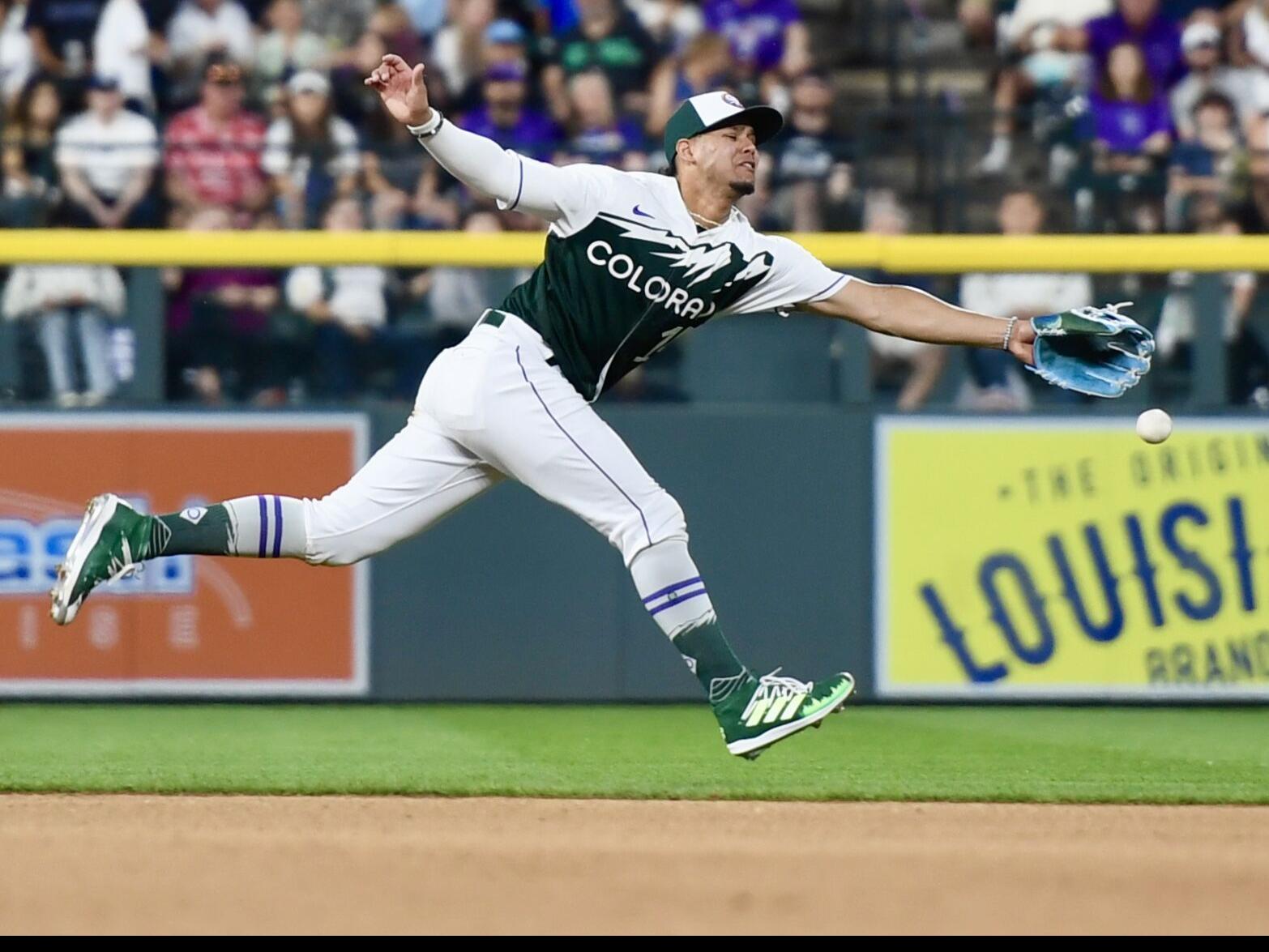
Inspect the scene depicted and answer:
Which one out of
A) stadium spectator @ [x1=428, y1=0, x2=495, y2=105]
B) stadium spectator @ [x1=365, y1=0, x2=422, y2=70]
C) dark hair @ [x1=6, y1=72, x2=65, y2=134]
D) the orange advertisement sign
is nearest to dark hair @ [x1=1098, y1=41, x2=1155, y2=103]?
stadium spectator @ [x1=428, y1=0, x2=495, y2=105]

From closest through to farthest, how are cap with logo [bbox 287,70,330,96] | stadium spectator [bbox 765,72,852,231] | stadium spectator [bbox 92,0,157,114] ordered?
stadium spectator [bbox 765,72,852,231], cap with logo [bbox 287,70,330,96], stadium spectator [bbox 92,0,157,114]

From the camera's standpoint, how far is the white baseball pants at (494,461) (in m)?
6.16

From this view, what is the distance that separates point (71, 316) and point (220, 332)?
66cm

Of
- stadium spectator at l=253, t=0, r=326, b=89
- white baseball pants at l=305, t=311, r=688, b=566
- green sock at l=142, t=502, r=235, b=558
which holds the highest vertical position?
stadium spectator at l=253, t=0, r=326, b=89

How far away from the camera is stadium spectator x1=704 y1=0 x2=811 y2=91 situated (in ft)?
39.1

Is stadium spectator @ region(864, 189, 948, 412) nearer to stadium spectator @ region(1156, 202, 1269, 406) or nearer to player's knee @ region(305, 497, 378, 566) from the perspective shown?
stadium spectator @ region(1156, 202, 1269, 406)

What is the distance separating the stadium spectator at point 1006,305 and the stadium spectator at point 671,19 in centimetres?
329

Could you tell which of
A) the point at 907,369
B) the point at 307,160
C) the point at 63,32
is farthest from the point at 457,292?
the point at 63,32

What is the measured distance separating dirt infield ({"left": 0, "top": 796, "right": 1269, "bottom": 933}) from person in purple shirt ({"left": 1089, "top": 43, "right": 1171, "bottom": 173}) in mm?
5667

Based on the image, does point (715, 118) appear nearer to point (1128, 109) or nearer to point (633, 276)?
point (633, 276)

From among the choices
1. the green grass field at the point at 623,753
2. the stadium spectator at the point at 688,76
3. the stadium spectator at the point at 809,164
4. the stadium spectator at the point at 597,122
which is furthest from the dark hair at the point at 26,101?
the stadium spectator at the point at 809,164

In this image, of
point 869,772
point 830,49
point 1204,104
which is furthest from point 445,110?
point 869,772

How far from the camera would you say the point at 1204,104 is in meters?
11.4

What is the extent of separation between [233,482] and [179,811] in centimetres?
313
